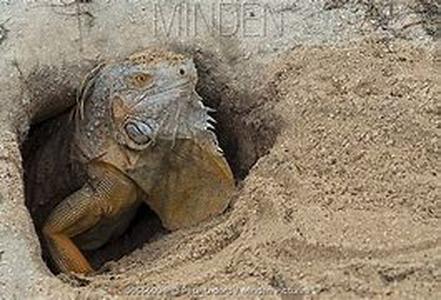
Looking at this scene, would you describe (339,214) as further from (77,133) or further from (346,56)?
Result: (77,133)

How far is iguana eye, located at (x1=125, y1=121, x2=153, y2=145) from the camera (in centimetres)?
449

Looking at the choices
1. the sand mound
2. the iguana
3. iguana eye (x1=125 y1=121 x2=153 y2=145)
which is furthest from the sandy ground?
iguana eye (x1=125 y1=121 x2=153 y2=145)

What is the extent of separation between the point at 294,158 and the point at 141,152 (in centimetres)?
66

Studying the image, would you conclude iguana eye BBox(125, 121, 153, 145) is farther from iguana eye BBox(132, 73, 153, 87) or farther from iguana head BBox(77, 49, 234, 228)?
iguana eye BBox(132, 73, 153, 87)

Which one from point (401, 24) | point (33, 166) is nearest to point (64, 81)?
point (33, 166)

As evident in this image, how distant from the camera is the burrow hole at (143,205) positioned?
4.67m

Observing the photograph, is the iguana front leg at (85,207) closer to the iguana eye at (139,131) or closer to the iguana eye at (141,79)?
the iguana eye at (139,131)

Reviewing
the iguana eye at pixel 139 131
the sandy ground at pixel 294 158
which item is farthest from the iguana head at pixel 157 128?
the sandy ground at pixel 294 158

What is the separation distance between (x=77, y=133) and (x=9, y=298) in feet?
3.92

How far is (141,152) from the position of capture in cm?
455

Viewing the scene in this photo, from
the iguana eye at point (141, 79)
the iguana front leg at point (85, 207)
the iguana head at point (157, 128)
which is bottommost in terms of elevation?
the iguana front leg at point (85, 207)

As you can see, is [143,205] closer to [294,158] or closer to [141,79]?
[141,79]

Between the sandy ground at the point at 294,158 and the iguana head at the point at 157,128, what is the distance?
0.47 ft

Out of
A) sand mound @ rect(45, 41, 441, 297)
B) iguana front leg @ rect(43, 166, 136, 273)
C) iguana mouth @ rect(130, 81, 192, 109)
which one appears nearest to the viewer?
sand mound @ rect(45, 41, 441, 297)
